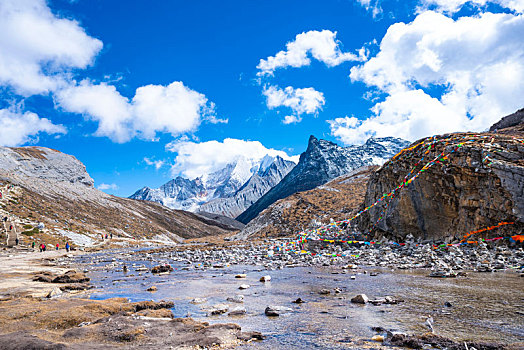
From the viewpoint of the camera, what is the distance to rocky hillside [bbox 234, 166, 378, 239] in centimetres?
5789

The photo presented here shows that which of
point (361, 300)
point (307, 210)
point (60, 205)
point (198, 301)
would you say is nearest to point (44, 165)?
point (60, 205)

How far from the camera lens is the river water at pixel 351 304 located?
8.36 m

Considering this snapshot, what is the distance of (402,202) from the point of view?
101 ft

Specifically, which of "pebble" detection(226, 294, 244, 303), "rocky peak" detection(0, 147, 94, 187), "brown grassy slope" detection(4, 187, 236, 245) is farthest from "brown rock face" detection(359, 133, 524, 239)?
"rocky peak" detection(0, 147, 94, 187)

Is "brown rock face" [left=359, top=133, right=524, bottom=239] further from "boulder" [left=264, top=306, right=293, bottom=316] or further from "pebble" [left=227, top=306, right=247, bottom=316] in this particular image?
"pebble" [left=227, top=306, right=247, bottom=316]

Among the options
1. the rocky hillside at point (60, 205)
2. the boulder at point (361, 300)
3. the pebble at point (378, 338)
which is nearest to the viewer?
the pebble at point (378, 338)

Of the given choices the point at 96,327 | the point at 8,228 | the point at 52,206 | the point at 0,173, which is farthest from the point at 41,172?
the point at 96,327

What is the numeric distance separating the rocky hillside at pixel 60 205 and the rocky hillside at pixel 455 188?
235 ft

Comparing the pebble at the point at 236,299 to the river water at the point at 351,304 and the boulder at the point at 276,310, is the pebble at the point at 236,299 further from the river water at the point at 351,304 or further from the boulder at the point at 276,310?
the boulder at the point at 276,310

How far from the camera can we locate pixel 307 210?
62.7m

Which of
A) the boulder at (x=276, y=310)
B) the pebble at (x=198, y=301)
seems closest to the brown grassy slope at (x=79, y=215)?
the pebble at (x=198, y=301)

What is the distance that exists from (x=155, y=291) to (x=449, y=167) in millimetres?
25970

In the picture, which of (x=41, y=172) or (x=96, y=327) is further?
(x=41, y=172)

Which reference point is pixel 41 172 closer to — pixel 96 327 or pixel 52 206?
pixel 52 206
